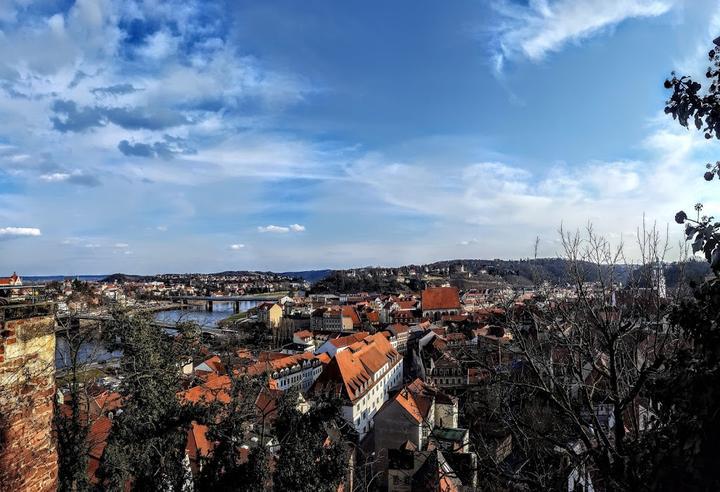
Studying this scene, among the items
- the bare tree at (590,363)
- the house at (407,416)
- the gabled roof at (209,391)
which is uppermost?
the bare tree at (590,363)

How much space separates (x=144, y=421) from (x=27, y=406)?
8.68m

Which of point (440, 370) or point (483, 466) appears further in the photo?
point (440, 370)

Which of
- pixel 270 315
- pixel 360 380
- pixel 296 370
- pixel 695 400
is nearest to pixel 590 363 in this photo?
pixel 695 400

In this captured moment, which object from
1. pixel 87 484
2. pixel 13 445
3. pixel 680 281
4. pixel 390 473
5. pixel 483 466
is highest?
pixel 680 281

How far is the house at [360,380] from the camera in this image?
91.1 feet

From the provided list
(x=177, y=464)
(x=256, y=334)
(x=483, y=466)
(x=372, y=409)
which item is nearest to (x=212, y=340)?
(x=256, y=334)

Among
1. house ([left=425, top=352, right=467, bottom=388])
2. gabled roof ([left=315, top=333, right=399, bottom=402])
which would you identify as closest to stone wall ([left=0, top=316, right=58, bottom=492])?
Answer: gabled roof ([left=315, top=333, right=399, bottom=402])

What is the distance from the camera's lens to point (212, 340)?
53344 millimetres

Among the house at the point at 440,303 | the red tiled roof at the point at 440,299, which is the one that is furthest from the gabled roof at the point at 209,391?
the red tiled roof at the point at 440,299

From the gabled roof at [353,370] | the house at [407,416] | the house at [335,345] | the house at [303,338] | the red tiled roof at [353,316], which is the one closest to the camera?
the house at [407,416]

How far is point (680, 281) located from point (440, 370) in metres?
32.2

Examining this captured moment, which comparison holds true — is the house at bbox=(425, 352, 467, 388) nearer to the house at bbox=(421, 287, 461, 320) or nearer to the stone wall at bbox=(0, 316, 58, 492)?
the stone wall at bbox=(0, 316, 58, 492)

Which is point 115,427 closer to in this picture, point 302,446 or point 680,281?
point 302,446

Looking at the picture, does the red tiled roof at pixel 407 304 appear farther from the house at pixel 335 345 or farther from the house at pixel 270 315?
the house at pixel 335 345
